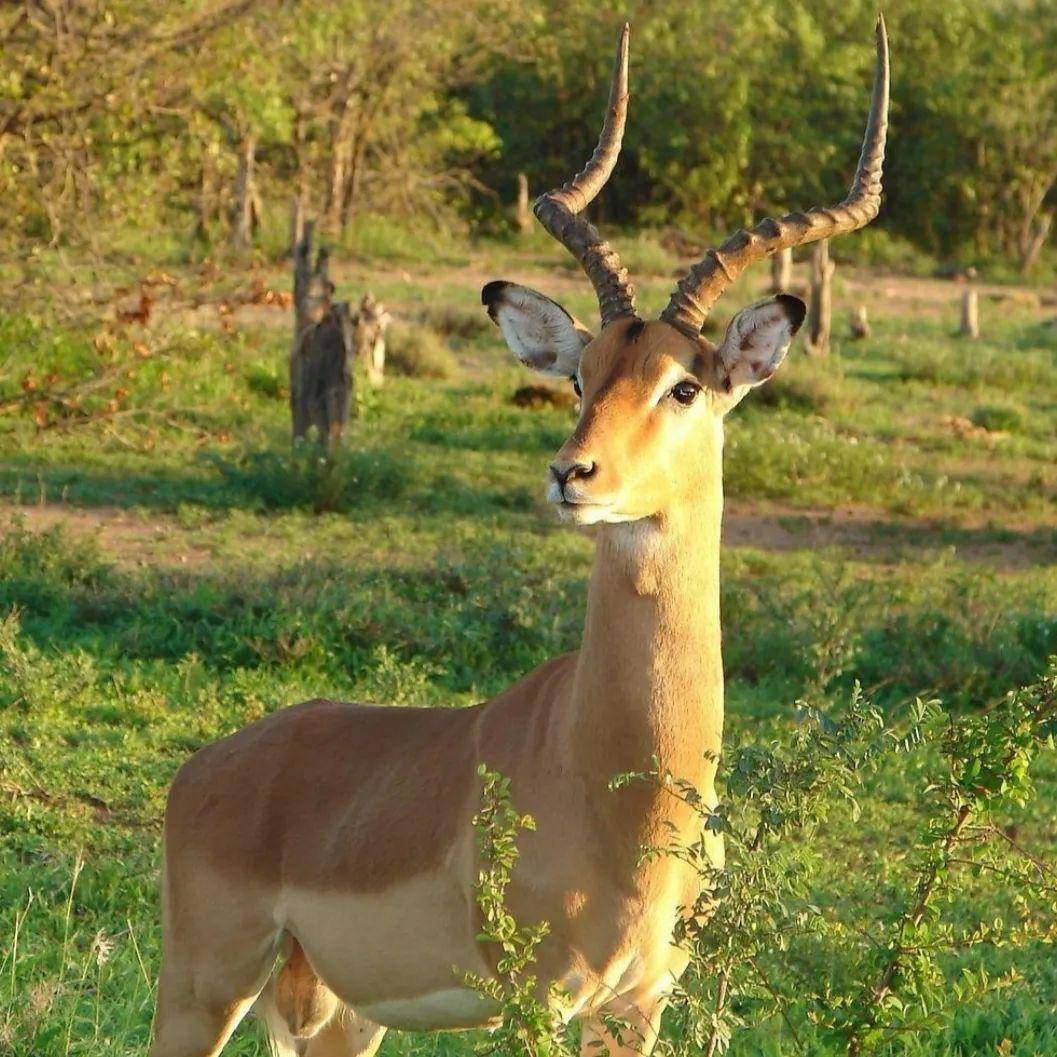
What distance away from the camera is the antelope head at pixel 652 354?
3.70 meters

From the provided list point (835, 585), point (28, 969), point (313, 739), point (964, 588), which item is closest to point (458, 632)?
point (835, 585)

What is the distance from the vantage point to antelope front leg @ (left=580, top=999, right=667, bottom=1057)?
379 centimetres

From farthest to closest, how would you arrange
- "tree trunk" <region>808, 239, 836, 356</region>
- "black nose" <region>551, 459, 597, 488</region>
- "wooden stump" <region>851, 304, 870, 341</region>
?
1. "wooden stump" <region>851, 304, 870, 341</region>
2. "tree trunk" <region>808, 239, 836, 356</region>
3. "black nose" <region>551, 459, 597, 488</region>

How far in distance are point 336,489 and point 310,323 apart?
1.95 meters

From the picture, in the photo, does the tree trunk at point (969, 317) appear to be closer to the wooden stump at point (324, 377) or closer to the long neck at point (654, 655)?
the wooden stump at point (324, 377)

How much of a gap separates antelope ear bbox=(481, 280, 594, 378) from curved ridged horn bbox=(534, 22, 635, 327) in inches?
3.3

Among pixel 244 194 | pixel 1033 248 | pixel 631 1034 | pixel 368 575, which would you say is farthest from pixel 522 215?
pixel 631 1034

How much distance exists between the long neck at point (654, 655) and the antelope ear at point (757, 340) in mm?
243

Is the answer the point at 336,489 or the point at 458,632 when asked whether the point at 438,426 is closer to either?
the point at 336,489

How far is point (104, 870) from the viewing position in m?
6.02

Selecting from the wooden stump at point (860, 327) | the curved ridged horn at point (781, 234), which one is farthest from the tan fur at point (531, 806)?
the wooden stump at point (860, 327)

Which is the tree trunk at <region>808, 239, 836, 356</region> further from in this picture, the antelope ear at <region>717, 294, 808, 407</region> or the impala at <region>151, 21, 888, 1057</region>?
the antelope ear at <region>717, 294, 808, 407</region>

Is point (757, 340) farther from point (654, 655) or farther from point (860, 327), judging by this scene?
point (860, 327)

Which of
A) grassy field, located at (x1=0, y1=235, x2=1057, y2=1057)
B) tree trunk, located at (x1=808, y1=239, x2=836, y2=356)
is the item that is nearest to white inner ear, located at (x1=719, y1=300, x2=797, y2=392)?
grassy field, located at (x1=0, y1=235, x2=1057, y2=1057)
